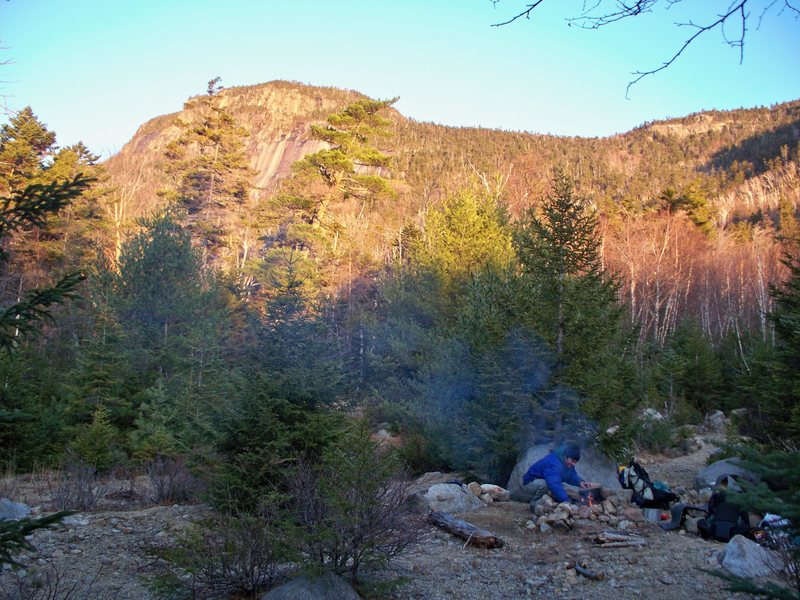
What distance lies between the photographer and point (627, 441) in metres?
11.0

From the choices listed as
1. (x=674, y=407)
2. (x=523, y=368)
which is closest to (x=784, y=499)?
(x=523, y=368)

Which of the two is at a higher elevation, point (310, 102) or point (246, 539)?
point (310, 102)

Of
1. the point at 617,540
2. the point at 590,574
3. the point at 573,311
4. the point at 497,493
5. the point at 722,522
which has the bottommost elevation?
the point at 497,493

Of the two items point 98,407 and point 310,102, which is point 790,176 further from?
point 310,102

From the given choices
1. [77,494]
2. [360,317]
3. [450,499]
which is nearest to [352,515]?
[450,499]

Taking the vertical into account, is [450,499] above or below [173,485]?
above

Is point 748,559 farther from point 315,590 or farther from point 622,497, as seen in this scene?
point 315,590

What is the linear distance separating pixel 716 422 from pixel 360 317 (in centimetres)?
1423

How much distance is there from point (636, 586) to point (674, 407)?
55.7ft

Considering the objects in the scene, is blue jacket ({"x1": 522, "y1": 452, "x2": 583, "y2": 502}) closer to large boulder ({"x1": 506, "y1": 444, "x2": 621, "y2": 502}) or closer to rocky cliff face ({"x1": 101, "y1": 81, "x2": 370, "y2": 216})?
large boulder ({"x1": 506, "y1": 444, "x2": 621, "y2": 502})

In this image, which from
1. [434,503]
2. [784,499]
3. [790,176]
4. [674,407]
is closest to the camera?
[784,499]

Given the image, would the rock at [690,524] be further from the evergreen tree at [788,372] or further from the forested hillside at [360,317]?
the evergreen tree at [788,372]

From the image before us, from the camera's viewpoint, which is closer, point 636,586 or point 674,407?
point 636,586

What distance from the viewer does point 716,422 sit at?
68.1ft
